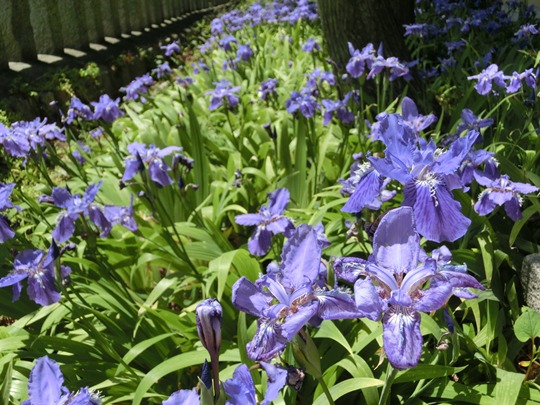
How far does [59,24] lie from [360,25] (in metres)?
3.64

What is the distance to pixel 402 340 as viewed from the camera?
2.42 ft

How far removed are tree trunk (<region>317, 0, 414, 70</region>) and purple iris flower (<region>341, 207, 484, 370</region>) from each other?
3.06 meters

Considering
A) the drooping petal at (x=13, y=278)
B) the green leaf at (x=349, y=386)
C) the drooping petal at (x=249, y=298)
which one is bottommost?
the green leaf at (x=349, y=386)

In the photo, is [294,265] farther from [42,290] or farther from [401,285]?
[42,290]

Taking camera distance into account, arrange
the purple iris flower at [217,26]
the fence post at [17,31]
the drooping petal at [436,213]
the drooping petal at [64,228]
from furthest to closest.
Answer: the purple iris flower at [217,26] < the fence post at [17,31] < the drooping petal at [64,228] < the drooping petal at [436,213]

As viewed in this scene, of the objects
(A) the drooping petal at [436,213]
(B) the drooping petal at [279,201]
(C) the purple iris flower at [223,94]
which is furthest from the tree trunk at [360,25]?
(A) the drooping petal at [436,213]

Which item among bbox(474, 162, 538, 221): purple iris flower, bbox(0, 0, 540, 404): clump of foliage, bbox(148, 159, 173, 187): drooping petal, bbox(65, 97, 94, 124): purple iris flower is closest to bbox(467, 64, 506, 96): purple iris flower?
bbox(0, 0, 540, 404): clump of foliage

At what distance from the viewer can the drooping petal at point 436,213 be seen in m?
0.94

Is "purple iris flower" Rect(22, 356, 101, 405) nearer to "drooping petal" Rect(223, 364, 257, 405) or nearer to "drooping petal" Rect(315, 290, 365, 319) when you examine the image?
"drooping petal" Rect(223, 364, 257, 405)

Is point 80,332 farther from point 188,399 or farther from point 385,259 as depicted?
point 385,259

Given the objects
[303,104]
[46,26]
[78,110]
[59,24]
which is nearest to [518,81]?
[303,104]

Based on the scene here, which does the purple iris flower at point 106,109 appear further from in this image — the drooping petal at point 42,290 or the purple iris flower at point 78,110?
the drooping petal at point 42,290

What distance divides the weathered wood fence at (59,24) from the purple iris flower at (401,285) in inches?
190

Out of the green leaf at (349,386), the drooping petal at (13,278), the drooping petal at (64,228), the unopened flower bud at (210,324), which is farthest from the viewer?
the drooping petal at (64,228)
